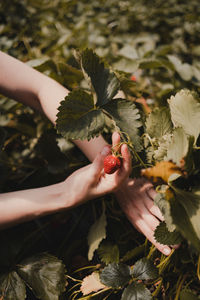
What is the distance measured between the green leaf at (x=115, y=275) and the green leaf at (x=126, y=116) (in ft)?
1.03

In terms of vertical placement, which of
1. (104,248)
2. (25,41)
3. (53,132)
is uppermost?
(25,41)

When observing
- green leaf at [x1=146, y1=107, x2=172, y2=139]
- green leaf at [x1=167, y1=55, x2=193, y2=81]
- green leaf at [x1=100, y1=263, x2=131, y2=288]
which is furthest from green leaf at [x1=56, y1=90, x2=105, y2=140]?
green leaf at [x1=167, y1=55, x2=193, y2=81]

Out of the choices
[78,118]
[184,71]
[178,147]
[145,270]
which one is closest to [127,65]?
[184,71]

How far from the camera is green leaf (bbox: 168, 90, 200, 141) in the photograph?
507 millimetres

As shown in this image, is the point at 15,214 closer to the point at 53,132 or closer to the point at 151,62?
the point at 53,132

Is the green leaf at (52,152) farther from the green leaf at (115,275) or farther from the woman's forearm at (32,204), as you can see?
the green leaf at (115,275)

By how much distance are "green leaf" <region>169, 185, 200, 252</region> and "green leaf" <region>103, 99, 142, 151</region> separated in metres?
0.16

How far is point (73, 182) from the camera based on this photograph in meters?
0.61

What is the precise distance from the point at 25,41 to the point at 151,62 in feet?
3.18

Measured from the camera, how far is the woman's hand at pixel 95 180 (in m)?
0.57

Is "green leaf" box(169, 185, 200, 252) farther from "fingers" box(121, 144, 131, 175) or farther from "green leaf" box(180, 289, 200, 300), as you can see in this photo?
"green leaf" box(180, 289, 200, 300)

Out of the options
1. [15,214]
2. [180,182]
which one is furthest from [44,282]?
[180,182]

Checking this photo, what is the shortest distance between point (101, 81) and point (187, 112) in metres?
0.22

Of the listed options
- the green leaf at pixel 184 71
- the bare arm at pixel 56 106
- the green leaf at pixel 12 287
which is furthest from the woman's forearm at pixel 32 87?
the green leaf at pixel 184 71
